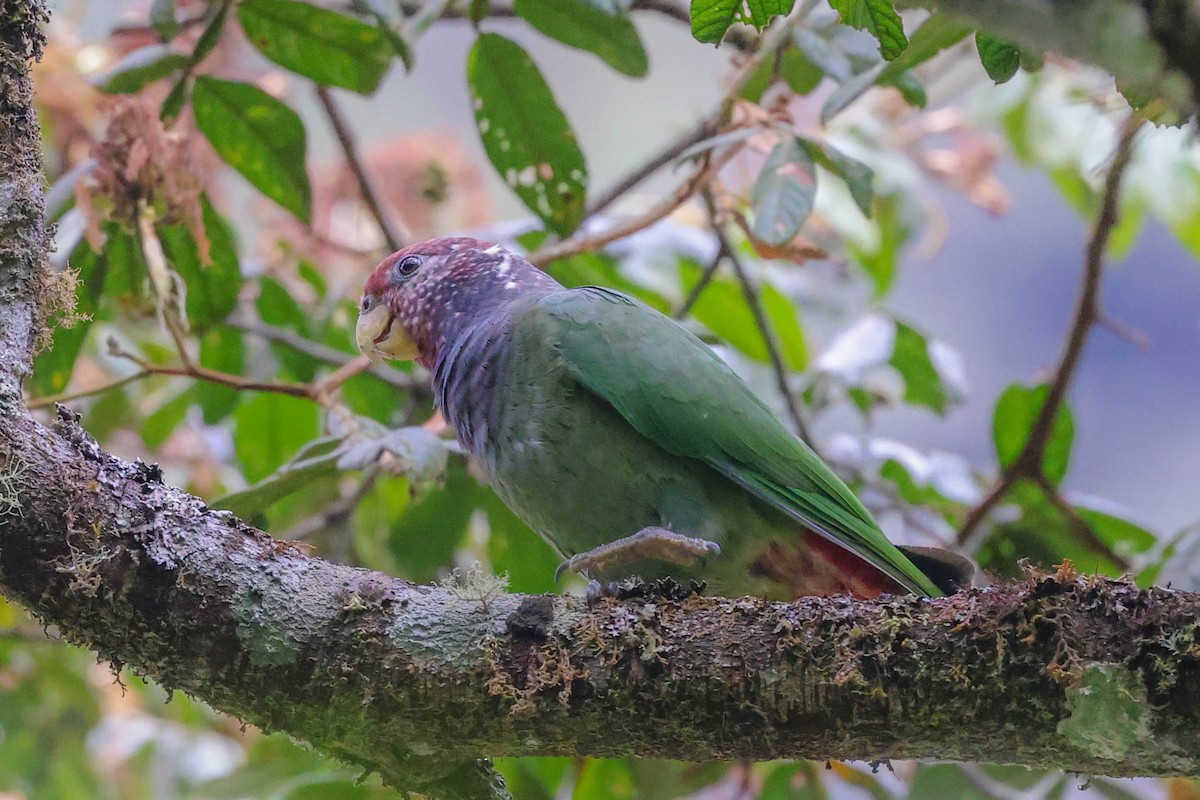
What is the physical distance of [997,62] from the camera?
1.70 m

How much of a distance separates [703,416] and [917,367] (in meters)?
1.53

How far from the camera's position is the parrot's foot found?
87.2 inches

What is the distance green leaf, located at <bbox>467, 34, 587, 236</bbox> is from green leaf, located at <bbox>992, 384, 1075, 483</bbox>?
5.48ft

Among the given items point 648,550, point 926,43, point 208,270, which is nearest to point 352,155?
point 208,270

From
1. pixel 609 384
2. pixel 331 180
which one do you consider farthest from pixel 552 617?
pixel 331 180

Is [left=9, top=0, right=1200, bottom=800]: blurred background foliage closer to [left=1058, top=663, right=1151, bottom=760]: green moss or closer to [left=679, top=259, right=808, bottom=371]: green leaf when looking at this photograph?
[left=679, top=259, right=808, bottom=371]: green leaf

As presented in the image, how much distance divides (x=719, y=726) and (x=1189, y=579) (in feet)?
5.34

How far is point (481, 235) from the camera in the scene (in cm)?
374

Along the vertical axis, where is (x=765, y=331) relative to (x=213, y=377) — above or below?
above

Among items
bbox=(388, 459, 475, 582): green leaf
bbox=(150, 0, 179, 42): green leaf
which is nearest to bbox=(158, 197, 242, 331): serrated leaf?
bbox=(150, 0, 179, 42): green leaf

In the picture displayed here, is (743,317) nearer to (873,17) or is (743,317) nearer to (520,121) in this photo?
(520,121)

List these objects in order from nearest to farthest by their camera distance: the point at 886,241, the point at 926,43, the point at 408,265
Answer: the point at 926,43 → the point at 408,265 → the point at 886,241

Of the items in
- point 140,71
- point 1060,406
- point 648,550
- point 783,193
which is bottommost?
point 648,550

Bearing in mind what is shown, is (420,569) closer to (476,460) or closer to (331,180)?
(476,460)
